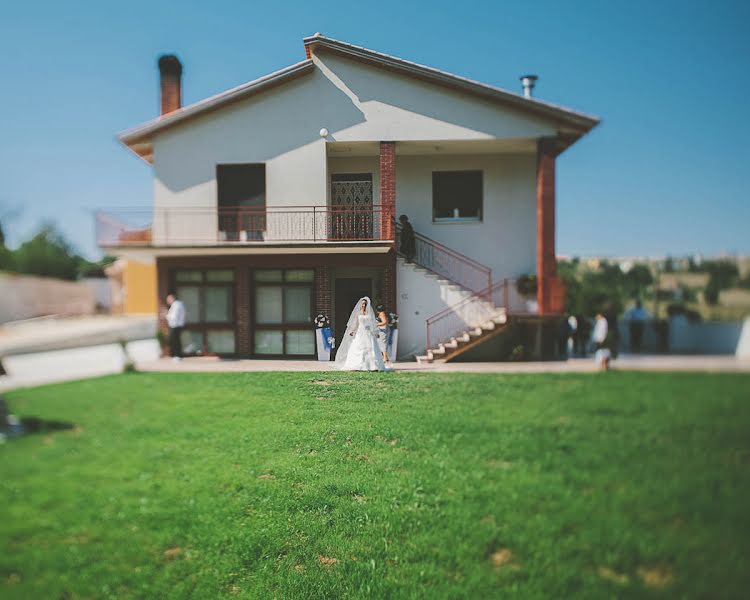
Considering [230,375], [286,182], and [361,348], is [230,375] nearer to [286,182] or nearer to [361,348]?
[361,348]

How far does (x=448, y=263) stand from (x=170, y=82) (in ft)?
7.25

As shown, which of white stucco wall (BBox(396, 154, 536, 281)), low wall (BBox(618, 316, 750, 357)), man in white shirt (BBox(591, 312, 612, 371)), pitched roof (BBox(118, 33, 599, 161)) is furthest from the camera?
white stucco wall (BBox(396, 154, 536, 281))

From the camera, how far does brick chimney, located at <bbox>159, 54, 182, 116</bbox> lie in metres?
3.13

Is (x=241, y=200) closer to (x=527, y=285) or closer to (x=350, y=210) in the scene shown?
(x=350, y=210)

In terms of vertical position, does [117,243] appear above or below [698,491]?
above

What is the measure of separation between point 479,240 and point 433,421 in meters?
1.36

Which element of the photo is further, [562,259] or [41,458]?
[41,458]

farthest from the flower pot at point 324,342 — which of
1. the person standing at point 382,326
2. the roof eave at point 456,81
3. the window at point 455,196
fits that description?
the roof eave at point 456,81

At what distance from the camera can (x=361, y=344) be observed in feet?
9.16

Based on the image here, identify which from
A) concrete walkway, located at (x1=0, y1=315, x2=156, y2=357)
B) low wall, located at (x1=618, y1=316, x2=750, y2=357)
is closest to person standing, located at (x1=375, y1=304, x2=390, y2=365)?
low wall, located at (x1=618, y1=316, x2=750, y2=357)

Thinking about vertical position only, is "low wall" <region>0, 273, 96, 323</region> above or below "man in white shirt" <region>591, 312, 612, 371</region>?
above

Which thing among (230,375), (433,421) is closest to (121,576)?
(230,375)

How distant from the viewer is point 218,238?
9.66 ft

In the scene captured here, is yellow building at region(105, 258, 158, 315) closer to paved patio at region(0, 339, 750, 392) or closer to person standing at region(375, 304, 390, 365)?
paved patio at region(0, 339, 750, 392)
